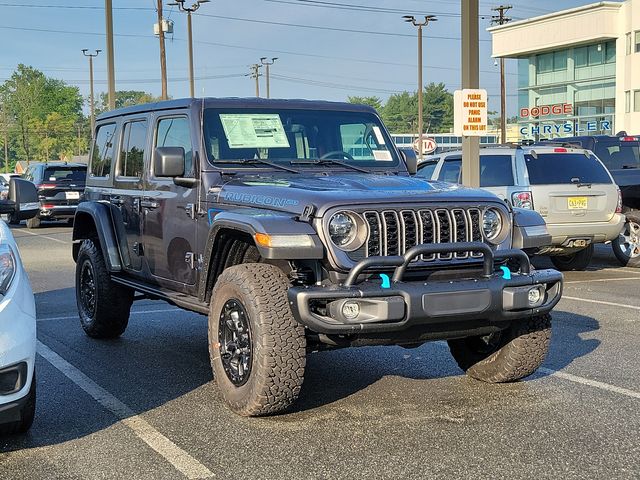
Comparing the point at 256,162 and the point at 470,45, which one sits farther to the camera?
the point at 470,45

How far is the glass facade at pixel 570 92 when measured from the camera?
163ft

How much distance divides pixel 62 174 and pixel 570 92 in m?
36.5

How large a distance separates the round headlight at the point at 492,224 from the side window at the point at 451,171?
7.40 meters

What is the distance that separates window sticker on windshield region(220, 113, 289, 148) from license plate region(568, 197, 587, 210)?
19.4 ft

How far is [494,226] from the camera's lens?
17.7 ft

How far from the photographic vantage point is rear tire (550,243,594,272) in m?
12.4

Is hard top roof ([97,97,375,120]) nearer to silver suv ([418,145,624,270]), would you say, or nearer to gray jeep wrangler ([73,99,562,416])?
gray jeep wrangler ([73,99,562,416])

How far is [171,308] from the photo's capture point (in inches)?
379

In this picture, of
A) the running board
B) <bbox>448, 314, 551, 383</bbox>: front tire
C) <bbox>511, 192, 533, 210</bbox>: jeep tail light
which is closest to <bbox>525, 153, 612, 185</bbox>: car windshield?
<bbox>511, 192, 533, 210</bbox>: jeep tail light

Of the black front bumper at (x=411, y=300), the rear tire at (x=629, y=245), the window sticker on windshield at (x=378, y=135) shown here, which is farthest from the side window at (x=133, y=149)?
the rear tire at (x=629, y=245)

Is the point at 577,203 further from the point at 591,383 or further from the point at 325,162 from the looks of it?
the point at 325,162

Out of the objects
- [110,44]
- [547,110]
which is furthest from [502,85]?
[110,44]

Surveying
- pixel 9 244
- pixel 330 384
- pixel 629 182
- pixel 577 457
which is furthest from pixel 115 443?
pixel 629 182

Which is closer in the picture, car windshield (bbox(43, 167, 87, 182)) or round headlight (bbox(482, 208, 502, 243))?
round headlight (bbox(482, 208, 502, 243))
